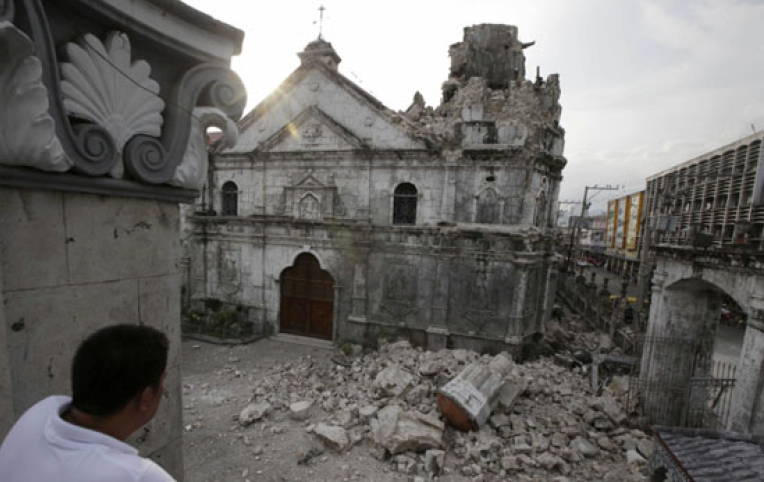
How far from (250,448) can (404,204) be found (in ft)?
28.3

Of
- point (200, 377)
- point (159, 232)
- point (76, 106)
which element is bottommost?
point (200, 377)

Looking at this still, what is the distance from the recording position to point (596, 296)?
17.9m

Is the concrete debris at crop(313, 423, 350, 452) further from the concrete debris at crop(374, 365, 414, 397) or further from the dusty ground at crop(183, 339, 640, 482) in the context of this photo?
the concrete debris at crop(374, 365, 414, 397)

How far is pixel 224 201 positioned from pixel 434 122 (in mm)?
9380

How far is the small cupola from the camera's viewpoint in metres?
13.7

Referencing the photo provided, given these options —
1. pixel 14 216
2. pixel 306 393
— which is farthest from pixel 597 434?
pixel 14 216

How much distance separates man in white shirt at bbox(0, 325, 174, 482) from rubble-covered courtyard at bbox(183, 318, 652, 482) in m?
6.14

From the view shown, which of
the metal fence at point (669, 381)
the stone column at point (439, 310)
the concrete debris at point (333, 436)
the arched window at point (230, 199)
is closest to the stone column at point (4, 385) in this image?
the concrete debris at point (333, 436)

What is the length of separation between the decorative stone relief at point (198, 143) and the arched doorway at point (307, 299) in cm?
1093

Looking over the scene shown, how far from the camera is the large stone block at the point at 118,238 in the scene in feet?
6.69

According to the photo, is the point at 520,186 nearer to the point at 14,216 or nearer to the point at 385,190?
the point at 385,190

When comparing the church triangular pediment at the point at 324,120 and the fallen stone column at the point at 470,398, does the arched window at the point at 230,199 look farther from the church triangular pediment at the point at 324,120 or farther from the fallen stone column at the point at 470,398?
the fallen stone column at the point at 470,398

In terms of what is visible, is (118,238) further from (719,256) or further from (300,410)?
(719,256)

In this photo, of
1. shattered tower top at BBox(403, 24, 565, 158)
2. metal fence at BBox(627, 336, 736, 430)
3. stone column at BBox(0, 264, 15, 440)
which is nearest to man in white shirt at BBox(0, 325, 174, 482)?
stone column at BBox(0, 264, 15, 440)
